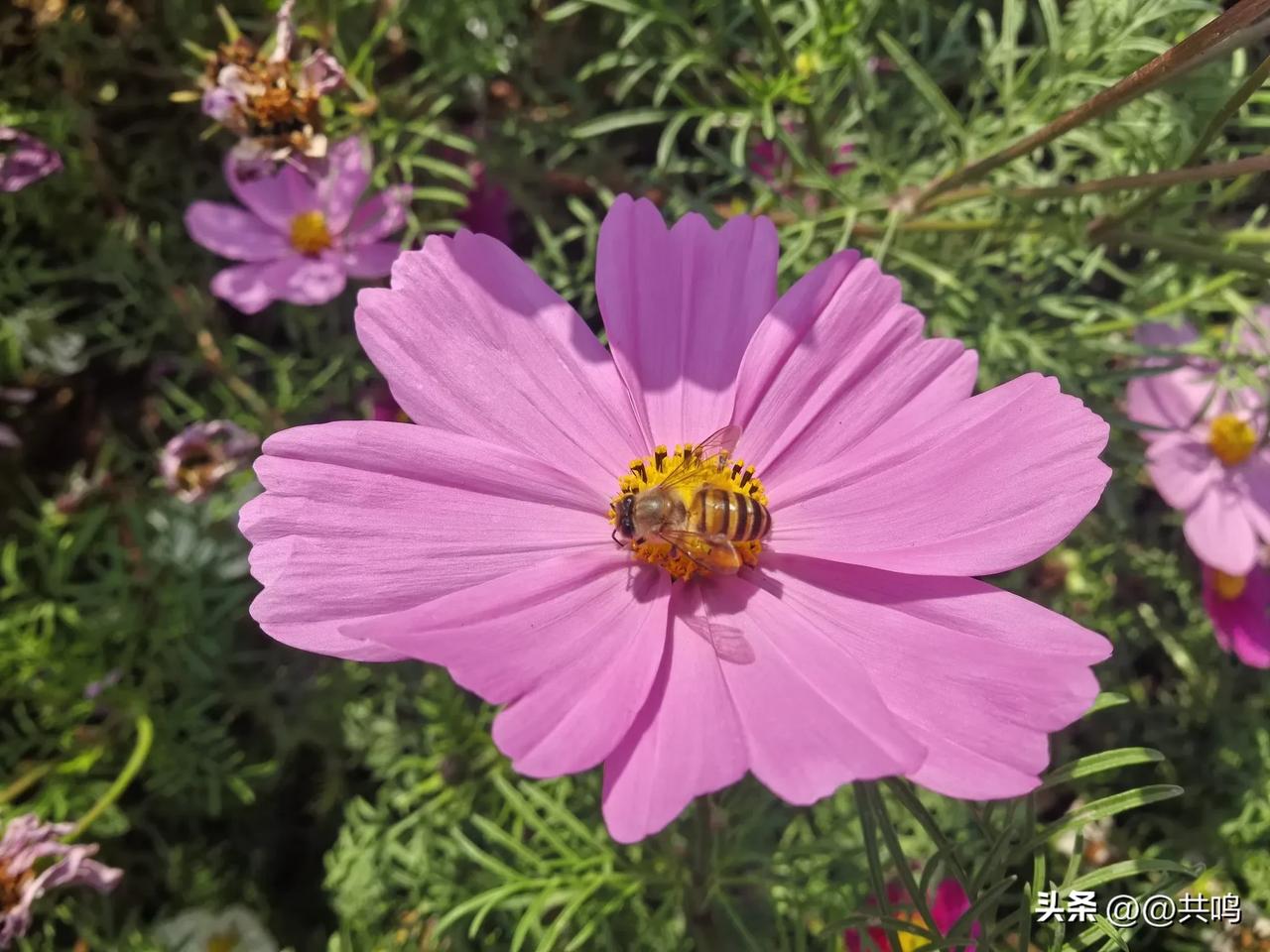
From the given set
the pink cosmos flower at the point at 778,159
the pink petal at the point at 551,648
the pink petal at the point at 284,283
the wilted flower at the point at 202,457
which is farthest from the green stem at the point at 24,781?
the pink cosmos flower at the point at 778,159

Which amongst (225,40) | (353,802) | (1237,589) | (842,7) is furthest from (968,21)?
(353,802)

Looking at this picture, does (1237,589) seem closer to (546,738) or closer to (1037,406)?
(1037,406)

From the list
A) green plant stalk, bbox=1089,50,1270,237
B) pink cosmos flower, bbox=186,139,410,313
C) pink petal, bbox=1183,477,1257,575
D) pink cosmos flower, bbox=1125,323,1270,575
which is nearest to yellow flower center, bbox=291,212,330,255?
pink cosmos flower, bbox=186,139,410,313

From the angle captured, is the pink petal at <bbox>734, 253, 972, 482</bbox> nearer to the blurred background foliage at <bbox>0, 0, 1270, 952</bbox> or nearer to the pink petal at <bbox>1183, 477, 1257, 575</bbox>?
the blurred background foliage at <bbox>0, 0, 1270, 952</bbox>

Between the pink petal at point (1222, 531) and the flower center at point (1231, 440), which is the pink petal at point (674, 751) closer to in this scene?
the pink petal at point (1222, 531)

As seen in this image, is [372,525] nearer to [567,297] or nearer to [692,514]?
[692,514]
